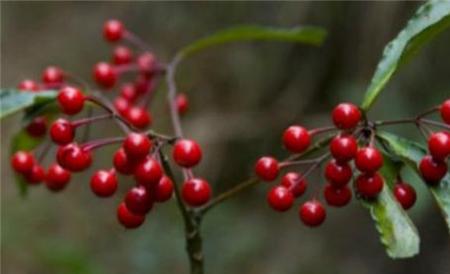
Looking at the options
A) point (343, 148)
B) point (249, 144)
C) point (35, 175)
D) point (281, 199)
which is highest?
point (343, 148)

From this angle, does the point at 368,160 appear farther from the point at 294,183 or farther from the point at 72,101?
the point at 72,101

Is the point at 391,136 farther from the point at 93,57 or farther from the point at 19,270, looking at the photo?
the point at 93,57

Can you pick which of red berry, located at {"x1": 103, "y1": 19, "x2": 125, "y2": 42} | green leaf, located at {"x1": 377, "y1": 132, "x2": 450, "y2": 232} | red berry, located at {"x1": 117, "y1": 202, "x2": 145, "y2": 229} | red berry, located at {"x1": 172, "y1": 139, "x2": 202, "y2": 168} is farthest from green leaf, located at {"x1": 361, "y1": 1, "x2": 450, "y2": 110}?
red berry, located at {"x1": 103, "y1": 19, "x2": 125, "y2": 42}

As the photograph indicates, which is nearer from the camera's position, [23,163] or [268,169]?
[268,169]

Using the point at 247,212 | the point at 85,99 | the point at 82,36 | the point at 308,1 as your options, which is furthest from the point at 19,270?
the point at 85,99

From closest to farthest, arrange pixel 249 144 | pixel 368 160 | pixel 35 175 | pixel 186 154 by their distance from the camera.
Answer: pixel 368 160 → pixel 186 154 → pixel 35 175 → pixel 249 144

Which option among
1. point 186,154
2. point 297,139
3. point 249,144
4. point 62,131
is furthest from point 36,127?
point 249,144

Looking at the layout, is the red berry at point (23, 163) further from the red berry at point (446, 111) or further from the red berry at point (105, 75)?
the red berry at point (446, 111)

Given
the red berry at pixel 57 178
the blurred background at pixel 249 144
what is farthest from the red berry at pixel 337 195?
the blurred background at pixel 249 144
